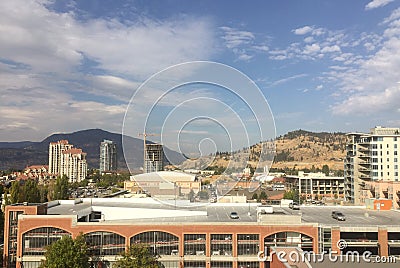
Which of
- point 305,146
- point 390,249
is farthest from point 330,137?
point 390,249

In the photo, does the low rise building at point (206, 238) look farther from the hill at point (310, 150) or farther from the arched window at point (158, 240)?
the hill at point (310, 150)

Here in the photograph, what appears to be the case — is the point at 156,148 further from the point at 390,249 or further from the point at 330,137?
the point at 330,137

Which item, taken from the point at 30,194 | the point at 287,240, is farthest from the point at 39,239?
the point at 30,194

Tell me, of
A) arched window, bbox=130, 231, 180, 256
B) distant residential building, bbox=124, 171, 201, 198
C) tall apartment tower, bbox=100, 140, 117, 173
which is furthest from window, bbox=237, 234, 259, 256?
tall apartment tower, bbox=100, 140, 117, 173

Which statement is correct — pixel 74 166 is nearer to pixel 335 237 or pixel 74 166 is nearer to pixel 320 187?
pixel 320 187

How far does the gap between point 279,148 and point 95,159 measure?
228 ft

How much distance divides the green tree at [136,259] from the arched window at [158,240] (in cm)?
64

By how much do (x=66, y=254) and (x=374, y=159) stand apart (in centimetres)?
3249

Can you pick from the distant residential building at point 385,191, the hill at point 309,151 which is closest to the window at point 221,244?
the distant residential building at point 385,191

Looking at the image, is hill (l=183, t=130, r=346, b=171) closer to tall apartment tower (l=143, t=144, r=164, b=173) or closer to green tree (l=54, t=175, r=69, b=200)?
green tree (l=54, t=175, r=69, b=200)

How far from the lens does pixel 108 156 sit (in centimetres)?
9806

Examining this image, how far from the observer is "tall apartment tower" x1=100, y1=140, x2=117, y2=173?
94512 millimetres

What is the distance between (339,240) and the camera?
16875 mm

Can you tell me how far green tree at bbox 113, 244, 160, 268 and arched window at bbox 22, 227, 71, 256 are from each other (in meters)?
3.19
